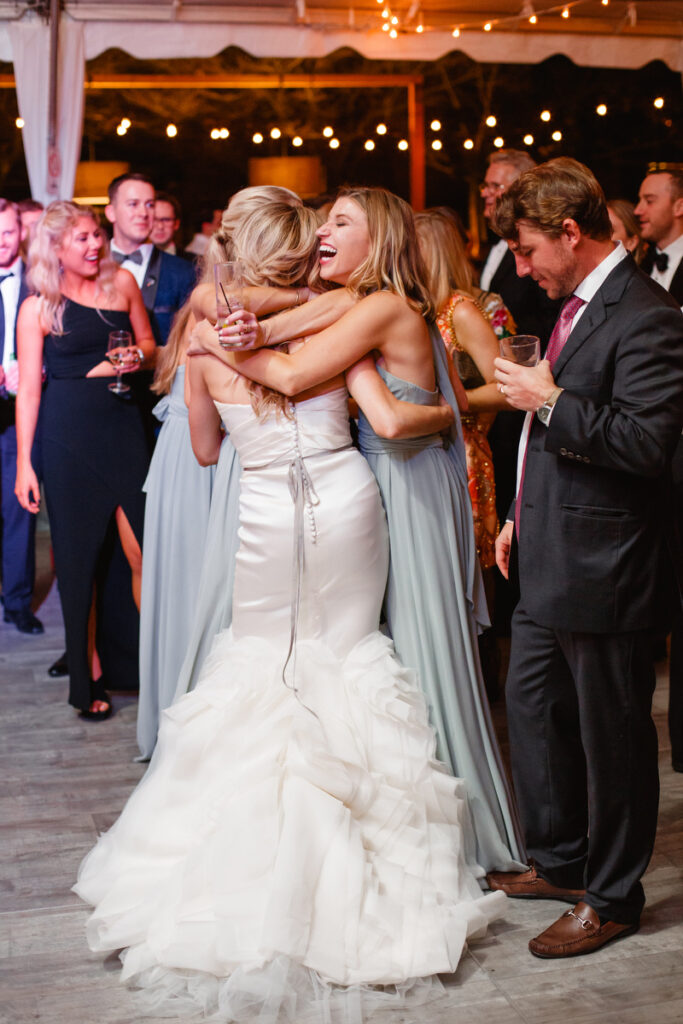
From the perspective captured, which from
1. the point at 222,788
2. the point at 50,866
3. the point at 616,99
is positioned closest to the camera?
the point at 222,788

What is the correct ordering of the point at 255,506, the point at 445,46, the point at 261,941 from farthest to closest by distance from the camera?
the point at 445,46 → the point at 255,506 → the point at 261,941

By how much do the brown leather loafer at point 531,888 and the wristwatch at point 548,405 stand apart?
1.23 metres

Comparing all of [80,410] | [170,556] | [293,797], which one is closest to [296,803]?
[293,797]

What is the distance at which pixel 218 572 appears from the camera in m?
3.09

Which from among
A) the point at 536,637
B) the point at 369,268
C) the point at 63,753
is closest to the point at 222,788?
the point at 536,637

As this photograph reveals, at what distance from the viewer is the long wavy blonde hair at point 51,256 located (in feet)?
13.6

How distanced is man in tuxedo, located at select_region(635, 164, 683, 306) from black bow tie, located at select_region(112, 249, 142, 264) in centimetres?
219

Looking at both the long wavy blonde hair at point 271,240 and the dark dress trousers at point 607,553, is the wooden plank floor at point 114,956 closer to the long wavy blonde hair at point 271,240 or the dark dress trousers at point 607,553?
the dark dress trousers at point 607,553

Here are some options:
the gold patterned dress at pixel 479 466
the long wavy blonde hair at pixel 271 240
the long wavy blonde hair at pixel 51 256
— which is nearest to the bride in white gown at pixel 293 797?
the long wavy blonde hair at pixel 271 240

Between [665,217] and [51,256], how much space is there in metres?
2.54

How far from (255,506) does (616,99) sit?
28.1 ft

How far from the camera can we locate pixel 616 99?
10039mm

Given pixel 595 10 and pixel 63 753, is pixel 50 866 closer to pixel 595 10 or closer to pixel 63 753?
pixel 63 753

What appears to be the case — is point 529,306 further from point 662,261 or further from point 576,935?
point 576,935
